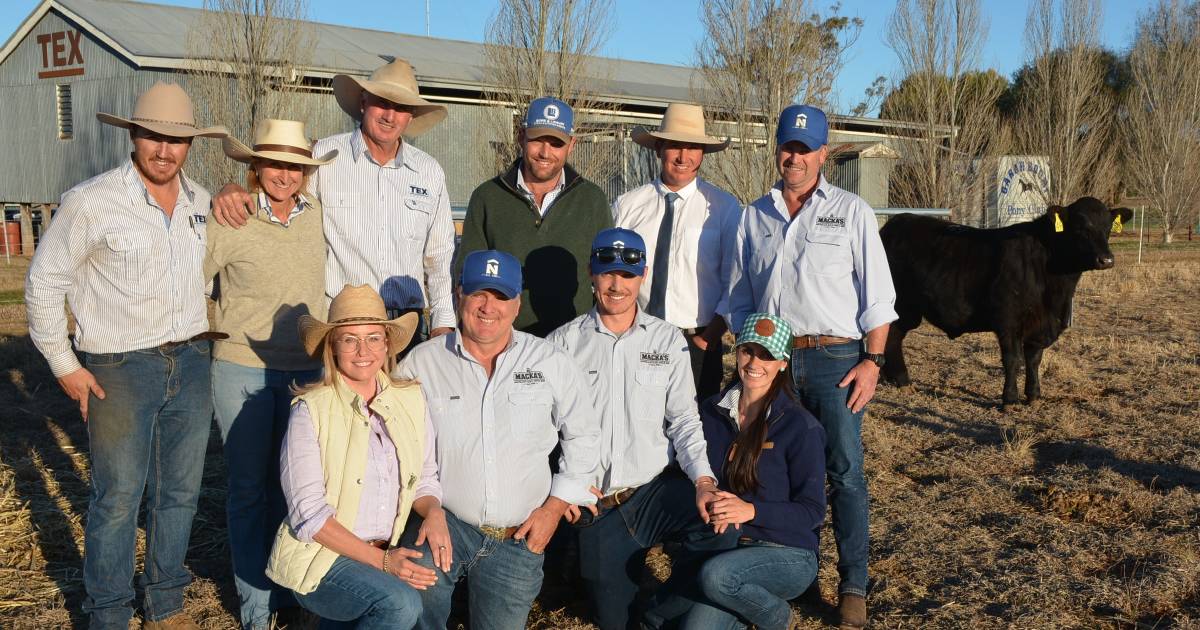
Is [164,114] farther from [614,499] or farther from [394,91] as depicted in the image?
[614,499]

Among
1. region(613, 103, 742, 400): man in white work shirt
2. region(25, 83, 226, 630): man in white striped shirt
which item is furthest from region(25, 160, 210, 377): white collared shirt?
region(613, 103, 742, 400): man in white work shirt

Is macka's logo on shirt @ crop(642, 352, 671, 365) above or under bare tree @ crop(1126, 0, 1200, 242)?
under

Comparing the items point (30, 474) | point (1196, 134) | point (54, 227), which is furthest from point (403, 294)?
point (1196, 134)

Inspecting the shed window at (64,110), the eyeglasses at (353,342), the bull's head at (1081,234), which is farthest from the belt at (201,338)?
Result: the shed window at (64,110)

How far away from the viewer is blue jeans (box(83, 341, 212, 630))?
3.74m

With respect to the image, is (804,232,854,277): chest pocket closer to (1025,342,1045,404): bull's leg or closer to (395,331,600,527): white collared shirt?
(395,331,600,527): white collared shirt

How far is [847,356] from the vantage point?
13.6ft

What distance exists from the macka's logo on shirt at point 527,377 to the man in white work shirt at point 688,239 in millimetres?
1165

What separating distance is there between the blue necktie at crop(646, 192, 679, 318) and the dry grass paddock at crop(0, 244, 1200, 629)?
129 cm

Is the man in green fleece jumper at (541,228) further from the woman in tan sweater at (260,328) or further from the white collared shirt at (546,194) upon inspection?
the woman in tan sweater at (260,328)

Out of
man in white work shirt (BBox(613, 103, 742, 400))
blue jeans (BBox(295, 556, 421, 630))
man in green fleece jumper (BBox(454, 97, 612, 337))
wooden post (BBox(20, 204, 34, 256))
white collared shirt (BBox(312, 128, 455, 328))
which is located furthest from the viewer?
wooden post (BBox(20, 204, 34, 256))

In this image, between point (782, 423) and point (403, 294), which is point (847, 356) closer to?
point (782, 423)

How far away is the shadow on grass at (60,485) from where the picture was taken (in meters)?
4.79

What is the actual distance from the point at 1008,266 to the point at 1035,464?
2711 millimetres
